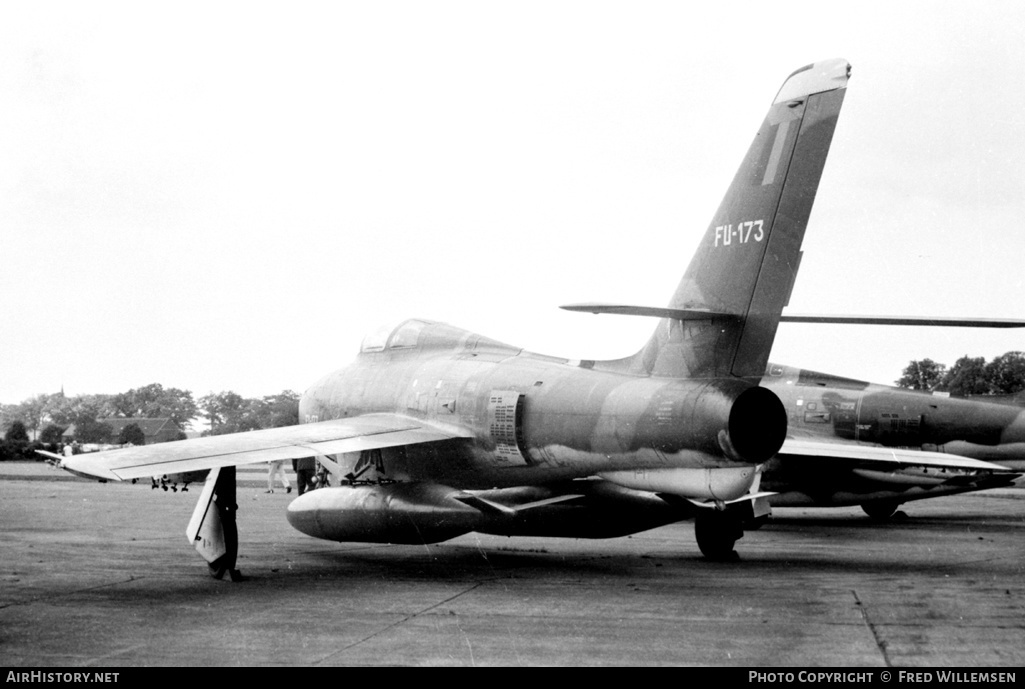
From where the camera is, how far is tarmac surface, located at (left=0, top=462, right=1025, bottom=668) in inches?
264

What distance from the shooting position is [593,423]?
1009cm

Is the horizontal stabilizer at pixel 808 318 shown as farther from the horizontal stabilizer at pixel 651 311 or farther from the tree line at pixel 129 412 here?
the tree line at pixel 129 412

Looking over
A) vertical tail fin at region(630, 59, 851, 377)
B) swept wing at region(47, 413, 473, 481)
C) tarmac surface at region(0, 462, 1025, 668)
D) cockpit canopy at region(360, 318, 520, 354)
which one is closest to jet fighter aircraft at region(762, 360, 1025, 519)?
tarmac surface at region(0, 462, 1025, 668)

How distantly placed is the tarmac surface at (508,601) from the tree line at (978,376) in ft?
105

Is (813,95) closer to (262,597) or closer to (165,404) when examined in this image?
(262,597)

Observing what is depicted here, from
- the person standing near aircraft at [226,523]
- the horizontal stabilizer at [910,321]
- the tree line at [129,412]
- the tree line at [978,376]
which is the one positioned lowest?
the tree line at [978,376]

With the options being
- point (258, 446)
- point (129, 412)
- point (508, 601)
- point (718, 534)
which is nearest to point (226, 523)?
point (258, 446)

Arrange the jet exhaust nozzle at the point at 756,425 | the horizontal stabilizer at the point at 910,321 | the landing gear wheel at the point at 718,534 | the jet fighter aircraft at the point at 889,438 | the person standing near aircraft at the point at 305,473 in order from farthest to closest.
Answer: the person standing near aircraft at the point at 305,473 → the jet fighter aircraft at the point at 889,438 → the landing gear wheel at the point at 718,534 → the jet exhaust nozzle at the point at 756,425 → the horizontal stabilizer at the point at 910,321

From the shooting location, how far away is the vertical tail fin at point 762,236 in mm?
9180

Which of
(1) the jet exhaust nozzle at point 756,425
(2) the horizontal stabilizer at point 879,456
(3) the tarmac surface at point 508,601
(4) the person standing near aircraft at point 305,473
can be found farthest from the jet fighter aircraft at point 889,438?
(4) the person standing near aircraft at point 305,473

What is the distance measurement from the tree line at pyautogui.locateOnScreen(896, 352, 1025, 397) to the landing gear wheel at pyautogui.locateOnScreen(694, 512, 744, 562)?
31.7 m

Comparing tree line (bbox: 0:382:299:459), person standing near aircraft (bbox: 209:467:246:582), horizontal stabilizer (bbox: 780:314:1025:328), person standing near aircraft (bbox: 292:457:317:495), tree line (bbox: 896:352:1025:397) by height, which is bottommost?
tree line (bbox: 896:352:1025:397)

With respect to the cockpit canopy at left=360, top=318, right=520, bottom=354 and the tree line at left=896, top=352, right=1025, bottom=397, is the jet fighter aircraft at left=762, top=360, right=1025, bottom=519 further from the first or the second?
the tree line at left=896, top=352, right=1025, bottom=397

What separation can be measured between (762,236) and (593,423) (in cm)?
249
